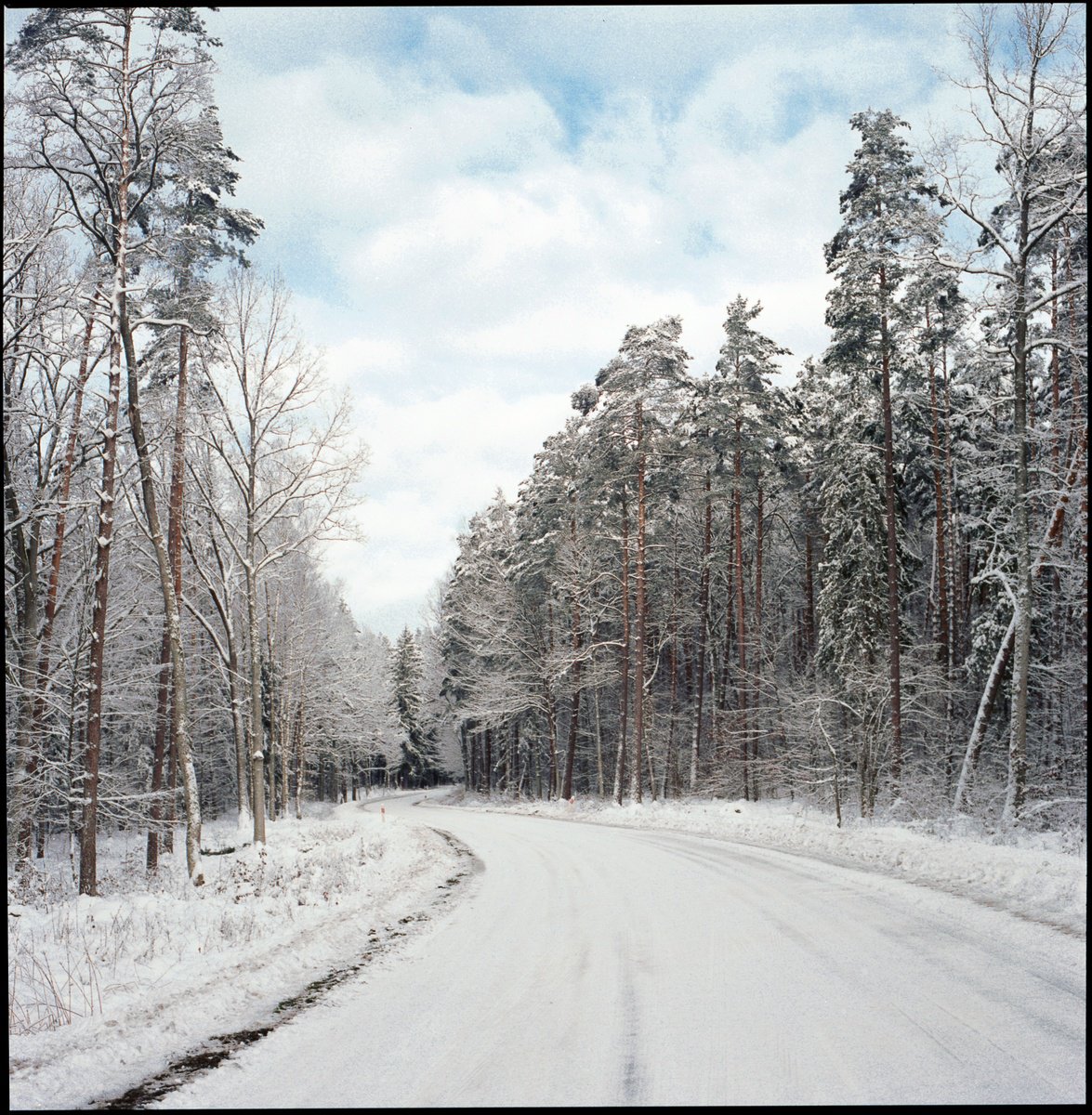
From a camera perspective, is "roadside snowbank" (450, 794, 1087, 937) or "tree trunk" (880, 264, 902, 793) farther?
"tree trunk" (880, 264, 902, 793)

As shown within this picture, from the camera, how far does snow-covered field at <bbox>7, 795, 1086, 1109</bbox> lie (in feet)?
16.3

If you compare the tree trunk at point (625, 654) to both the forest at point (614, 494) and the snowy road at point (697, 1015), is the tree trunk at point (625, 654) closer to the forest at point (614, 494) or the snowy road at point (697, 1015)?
the forest at point (614, 494)

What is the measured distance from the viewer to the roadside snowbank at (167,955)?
4.74m

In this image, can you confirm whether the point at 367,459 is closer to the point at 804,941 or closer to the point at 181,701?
the point at 181,701

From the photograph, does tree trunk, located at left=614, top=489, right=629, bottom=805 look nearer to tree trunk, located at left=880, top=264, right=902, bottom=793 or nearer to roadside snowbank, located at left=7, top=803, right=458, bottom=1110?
tree trunk, located at left=880, top=264, right=902, bottom=793

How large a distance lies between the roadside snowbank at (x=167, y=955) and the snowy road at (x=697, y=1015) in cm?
70

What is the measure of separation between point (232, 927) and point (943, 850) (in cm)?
996

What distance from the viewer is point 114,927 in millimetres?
8203

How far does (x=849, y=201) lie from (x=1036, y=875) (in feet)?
58.2

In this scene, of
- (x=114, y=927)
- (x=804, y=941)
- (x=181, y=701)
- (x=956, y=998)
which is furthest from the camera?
(x=181, y=701)

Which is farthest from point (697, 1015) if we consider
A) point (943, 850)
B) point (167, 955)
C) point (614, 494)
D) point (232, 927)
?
point (614, 494)

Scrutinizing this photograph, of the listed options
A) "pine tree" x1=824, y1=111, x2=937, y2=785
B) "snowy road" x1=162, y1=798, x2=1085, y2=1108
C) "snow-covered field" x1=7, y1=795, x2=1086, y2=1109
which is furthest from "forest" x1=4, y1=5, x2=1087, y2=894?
"snowy road" x1=162, y1=798, x2=1085, y2=1108

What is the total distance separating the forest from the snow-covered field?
3.74 ft

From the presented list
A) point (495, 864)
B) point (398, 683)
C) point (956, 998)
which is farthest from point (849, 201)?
point (398, 683)
